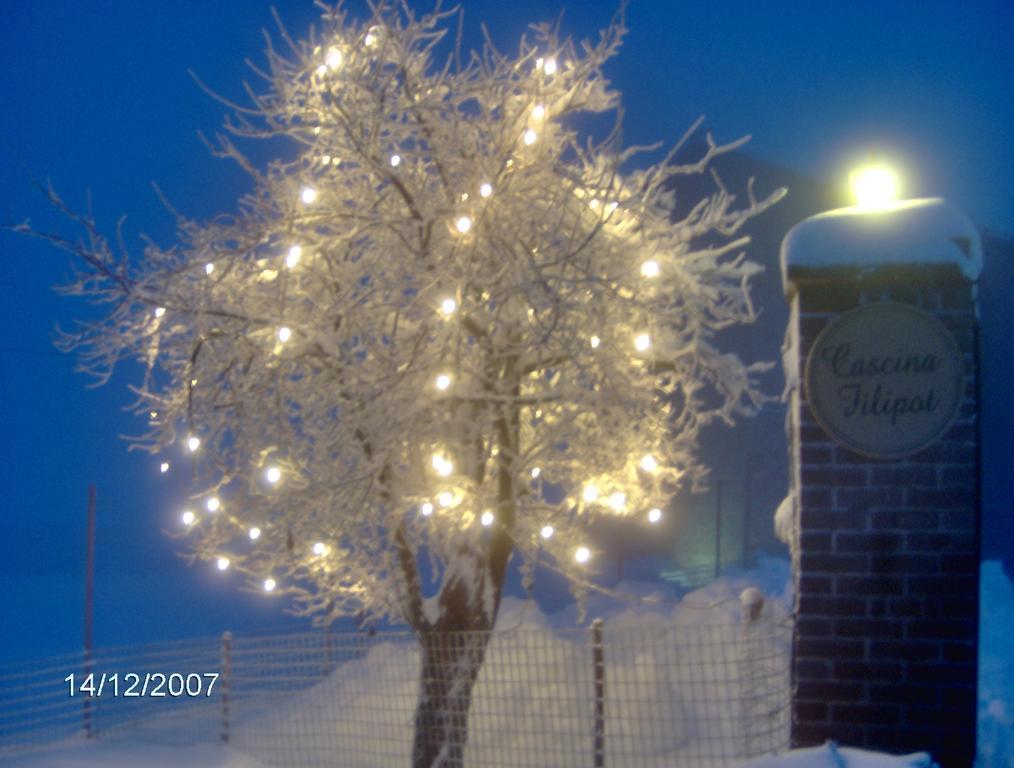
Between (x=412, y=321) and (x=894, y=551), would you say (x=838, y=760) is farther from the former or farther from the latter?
(x=412, y=321)

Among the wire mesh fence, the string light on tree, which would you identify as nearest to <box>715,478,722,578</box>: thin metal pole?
the wire mesh fence

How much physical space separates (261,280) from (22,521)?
5693 centimetres

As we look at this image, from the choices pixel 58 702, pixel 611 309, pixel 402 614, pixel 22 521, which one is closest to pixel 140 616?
pixel 58 702

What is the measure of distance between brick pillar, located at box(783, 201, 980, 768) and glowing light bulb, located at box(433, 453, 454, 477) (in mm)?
2789

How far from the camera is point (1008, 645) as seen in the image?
10.8 metres

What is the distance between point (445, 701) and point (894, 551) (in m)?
3.14

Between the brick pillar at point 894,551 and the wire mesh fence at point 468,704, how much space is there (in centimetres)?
26

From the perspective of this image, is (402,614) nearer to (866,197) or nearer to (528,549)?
(528,549)

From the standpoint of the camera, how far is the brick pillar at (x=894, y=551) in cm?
322

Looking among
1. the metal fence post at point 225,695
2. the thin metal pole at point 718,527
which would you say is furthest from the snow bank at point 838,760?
the thin metal pole at point 718,527

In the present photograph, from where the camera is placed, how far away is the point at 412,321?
6180mm

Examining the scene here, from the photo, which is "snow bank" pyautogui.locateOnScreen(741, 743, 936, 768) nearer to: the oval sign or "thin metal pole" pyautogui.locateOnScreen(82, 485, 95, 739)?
the oval sign

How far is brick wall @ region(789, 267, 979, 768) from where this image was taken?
10.5 feet

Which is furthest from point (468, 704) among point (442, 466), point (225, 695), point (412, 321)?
point (225, 695)
